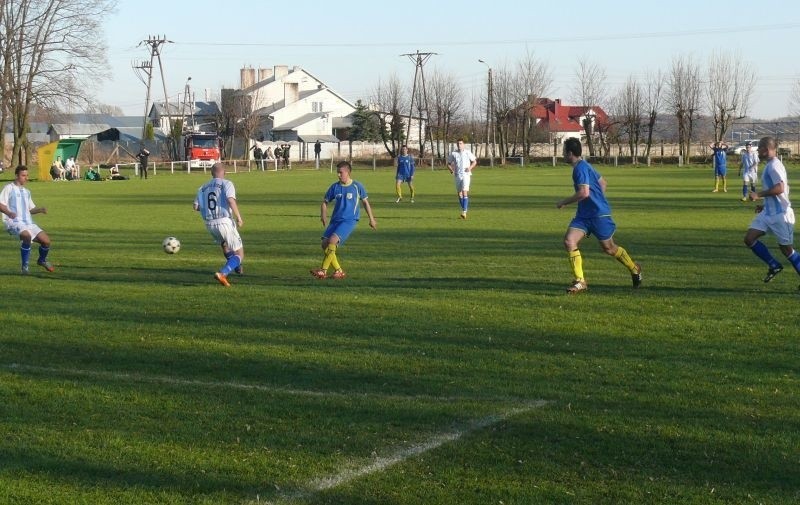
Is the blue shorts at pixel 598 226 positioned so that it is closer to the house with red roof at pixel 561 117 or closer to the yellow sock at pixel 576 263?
the yellow sock at pixel 576 263

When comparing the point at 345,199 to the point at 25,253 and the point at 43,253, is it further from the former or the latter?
the point at 25,253

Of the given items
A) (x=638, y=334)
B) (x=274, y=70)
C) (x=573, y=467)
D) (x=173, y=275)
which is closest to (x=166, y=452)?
(x=573, y=467)

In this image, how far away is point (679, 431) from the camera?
639 centimetres

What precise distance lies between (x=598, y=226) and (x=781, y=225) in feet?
6.56

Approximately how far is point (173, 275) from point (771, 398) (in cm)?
930

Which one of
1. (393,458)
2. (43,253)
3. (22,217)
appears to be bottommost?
(393,458)

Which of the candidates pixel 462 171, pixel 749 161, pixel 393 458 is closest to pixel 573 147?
pixel 393 458

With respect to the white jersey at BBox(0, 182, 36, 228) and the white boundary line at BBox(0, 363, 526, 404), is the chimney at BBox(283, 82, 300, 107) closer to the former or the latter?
the white jersey at BBox(0, 182, 36, 228)

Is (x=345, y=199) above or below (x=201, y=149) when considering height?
below

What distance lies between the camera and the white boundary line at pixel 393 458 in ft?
17.7

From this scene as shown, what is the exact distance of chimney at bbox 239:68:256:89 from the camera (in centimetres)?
12962

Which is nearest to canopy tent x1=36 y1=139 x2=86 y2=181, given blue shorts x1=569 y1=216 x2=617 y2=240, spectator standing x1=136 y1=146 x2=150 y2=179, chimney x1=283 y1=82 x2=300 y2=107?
spectator standing x1=136 y1=146 x2=150 y2=179

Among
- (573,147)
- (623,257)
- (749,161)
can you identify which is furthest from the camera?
(749,161)

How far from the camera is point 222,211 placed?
13945 millimetres
